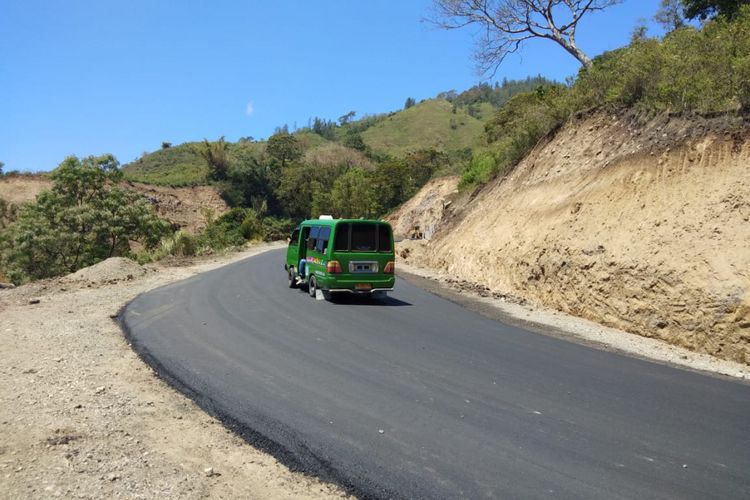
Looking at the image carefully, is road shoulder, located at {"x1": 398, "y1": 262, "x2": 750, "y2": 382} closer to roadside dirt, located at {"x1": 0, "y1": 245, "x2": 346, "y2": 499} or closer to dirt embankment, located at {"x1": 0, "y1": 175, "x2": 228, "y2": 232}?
roadside dirt, located at {"x1": 0, "y1": 245, "x2": 346, "y2": 499}

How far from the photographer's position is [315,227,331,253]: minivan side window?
15391mm

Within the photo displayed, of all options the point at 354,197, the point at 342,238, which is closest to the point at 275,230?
the point at 354,197

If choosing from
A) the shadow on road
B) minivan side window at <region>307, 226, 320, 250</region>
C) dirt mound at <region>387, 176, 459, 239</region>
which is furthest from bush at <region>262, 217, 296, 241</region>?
the shadow on road

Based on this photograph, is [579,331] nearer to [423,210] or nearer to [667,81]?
[667,81]

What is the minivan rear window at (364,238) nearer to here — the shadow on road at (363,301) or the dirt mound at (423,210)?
the shadow on road at (363,301)

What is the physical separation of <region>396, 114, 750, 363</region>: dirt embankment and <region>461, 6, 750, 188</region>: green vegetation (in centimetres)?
64

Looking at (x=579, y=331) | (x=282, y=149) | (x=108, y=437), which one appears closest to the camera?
(x=108, y=437)

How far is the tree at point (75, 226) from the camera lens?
33.0 meters

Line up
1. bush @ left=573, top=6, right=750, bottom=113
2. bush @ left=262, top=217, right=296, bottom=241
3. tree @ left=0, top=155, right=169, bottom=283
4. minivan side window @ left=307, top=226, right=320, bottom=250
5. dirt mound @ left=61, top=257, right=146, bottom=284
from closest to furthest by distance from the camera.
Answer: bush @ left=573, top=6, right=750, bottom=113
minivan side window @ left=307, top=226, right=320, bottom=250
dirt mound @ left=61, top=257, right=146, bottom=284
tree @ left=0, top=155, right=169, bottom=283
bush @ left=262, top=217, right=296, bottom=241

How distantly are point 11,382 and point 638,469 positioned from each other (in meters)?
7.71

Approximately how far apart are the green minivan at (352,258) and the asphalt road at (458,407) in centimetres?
291

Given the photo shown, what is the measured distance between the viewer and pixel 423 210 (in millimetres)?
48750

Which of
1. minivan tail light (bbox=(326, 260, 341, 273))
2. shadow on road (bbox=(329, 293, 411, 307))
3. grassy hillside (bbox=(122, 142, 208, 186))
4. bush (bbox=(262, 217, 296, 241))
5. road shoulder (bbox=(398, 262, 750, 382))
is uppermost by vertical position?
grassy hillside (bbox=(122, 142, 208, 186))

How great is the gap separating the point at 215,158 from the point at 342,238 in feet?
222
